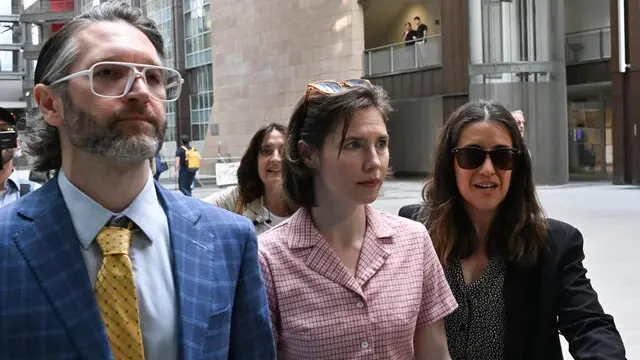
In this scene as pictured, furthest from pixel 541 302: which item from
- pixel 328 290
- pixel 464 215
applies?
pixel 328 290

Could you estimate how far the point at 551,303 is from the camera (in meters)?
2.71

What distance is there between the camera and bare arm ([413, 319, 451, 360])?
2.37m

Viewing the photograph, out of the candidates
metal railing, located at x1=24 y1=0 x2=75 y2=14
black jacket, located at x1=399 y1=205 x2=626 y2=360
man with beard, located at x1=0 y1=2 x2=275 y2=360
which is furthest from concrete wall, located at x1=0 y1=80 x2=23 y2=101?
man with beard, located at x1=0 y1=2 x2=275 y2=360

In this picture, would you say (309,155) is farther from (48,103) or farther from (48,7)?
(48,7)

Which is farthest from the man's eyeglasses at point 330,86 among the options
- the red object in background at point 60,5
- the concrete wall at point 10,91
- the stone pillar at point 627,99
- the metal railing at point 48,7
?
the concrete wall at point 10,91

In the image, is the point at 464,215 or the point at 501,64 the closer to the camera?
the point at 464,215

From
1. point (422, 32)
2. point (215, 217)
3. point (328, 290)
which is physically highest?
point (422, 32)

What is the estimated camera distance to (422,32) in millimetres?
28766

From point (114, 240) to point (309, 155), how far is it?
2.79 ft

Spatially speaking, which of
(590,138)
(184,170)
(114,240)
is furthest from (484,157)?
(590,138)

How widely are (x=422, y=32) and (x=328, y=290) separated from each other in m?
27.5

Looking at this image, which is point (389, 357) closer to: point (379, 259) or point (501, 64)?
point (379, 259)

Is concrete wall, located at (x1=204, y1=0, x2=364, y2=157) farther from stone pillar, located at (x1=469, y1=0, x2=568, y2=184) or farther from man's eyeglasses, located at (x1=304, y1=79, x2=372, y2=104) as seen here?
man's eyeglasses, located at (x1=304, y1=79, x2=372, y2=104)

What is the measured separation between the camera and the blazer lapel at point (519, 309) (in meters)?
2.71
